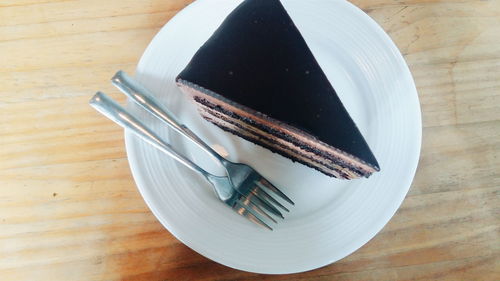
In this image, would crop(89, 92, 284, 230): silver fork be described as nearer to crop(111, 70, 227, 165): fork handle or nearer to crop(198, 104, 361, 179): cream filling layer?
crop(111, 70, 227, 165): fork handle

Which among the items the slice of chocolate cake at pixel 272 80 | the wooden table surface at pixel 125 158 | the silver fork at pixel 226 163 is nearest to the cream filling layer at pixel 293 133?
the slice of chocolate cake at pixel 272 80

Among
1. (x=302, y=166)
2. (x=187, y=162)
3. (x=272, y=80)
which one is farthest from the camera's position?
(x=302, y=166)

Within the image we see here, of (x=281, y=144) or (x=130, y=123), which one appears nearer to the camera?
(x=130, y=123)

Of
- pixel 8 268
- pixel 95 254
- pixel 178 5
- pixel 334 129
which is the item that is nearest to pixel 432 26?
pixel 334 129

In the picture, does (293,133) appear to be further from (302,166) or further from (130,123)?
(130,123)

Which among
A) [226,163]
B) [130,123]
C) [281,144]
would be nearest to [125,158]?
[130,123]

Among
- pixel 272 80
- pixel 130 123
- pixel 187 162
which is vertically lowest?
pixel 187 162

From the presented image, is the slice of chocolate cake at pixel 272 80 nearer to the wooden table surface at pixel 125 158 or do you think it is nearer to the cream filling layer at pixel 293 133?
the cream filling layer at pixel 293 133
